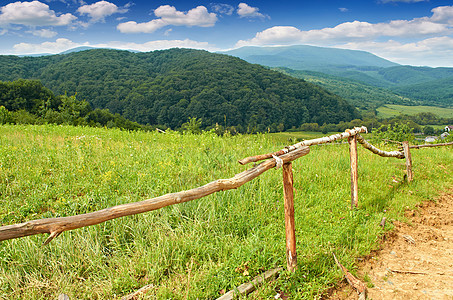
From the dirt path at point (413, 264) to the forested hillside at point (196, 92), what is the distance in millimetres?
67178

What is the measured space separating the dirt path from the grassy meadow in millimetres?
210

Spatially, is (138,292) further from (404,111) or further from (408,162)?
(404,111)

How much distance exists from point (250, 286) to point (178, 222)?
1.41m

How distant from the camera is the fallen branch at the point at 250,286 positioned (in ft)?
8.68

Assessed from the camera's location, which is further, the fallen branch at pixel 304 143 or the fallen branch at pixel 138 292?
the fallen branch at pixel 304 143

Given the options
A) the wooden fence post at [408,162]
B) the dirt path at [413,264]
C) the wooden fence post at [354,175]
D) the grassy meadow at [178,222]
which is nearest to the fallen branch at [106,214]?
the grassy meadow at [178,222]

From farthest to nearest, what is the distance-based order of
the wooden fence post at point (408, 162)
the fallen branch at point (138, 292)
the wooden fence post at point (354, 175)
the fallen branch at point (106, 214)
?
the wooden fence post at point (408, 162) < the wooden fence post at point (354, 175) < the fallen branch at point (138, 292) < the fallen branch at point (106, 214)

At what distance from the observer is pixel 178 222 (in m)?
3.74

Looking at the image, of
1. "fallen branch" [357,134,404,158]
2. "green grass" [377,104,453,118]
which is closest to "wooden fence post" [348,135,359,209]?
"fallen branch" [357,134,404,158]

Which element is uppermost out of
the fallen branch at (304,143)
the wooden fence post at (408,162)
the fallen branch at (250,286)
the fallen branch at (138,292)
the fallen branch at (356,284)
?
the fallen branch at (304,143)

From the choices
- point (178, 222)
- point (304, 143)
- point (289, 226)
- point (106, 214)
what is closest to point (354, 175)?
point (304, 143)

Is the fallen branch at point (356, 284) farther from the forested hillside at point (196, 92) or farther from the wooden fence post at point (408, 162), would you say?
the forested hillside at point (196, 92)

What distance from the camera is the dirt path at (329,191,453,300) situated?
2990mm

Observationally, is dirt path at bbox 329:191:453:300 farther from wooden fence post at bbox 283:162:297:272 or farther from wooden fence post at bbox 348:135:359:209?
wooden fence post at bbox 348:135:359:209
